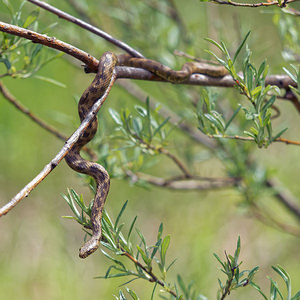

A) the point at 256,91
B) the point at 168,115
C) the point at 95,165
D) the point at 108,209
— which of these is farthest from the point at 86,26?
the point at 108,209

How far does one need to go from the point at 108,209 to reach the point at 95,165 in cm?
240

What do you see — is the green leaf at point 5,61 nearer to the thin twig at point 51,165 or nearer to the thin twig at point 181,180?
the thin twig at point 51,165

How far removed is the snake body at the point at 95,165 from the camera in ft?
4.22

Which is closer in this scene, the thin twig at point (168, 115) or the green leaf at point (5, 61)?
the green leaf at point (5, 61)

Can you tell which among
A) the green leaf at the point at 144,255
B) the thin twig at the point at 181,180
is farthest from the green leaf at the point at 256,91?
the thin twig at the point at 181,180

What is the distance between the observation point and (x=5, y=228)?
4.48 m

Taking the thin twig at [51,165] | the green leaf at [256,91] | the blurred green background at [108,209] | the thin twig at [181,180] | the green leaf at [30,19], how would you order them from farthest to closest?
the blurred green background at [108,209], the thin twig at [181,180], the green leaf at [30,19], the green leaf at [256,91], the thin twig at [51,165]

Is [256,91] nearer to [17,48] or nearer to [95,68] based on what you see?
[95,68]

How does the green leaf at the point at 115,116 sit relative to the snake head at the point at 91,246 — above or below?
above

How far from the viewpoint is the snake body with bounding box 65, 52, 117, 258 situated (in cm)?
129

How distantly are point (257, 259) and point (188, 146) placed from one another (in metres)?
1.49

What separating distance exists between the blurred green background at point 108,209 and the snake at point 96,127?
48.8 inches

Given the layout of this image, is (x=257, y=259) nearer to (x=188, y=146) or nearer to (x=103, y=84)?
(x=188, y=146)

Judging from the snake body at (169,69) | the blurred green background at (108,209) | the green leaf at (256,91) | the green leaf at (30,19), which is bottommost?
the blurred green background at (108,209)
